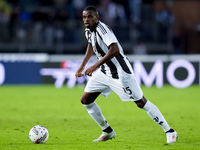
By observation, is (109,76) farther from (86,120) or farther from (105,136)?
(86,120)

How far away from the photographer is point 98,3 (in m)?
22.3

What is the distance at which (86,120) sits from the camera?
431 inches

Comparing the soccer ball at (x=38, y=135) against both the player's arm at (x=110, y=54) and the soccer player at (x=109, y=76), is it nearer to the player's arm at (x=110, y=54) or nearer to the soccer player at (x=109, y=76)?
the soccer player at (x=109, y=76)

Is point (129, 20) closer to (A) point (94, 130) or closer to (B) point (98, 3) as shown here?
(B) point (98, 3)

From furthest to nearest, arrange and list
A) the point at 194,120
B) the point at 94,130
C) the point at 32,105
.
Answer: the point at 32,105, the point at 194,120, the point at 94,130

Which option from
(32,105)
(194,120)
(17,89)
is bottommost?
(17,89)

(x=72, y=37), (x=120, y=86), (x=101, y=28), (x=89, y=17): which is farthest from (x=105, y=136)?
(x=72, y=37)

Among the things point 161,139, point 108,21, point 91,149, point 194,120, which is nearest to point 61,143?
point 91,149

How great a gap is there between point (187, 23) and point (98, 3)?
161 inches

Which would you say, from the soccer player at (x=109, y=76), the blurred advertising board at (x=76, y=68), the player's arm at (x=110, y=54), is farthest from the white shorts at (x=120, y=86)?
the blurred advertising board at (x=76, y=68)

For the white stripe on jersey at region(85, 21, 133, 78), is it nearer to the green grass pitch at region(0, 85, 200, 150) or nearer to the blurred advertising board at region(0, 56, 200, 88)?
the green grass pitch at region(0, 85, 200, 150)

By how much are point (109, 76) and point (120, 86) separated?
262 millimetres

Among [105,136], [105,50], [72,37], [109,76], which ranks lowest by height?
[72,37]

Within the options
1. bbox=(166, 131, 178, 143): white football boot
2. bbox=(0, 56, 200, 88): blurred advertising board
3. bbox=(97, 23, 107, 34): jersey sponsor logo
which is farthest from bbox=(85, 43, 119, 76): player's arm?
bbox=(0, 56, 200, 88): blurred advertising board
